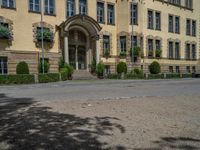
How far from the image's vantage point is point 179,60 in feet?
147

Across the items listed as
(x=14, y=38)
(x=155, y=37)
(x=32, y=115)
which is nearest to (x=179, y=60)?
(x=155, y=37)

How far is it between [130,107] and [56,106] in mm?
2559

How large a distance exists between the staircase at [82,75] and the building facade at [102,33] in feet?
4.51

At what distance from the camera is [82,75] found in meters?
31.9

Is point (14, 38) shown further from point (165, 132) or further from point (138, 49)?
point (165, 132)

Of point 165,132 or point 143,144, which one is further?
point 165,132

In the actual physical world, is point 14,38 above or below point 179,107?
above

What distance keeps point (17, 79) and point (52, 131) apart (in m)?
18.7

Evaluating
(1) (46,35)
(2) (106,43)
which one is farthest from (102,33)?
(1) (46,35)

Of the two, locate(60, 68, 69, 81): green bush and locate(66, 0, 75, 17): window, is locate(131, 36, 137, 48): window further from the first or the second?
locate(60, 68, 69, 81): green bush

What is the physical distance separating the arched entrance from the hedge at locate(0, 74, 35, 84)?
23.3ft

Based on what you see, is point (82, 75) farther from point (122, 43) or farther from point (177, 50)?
point (177, 50)

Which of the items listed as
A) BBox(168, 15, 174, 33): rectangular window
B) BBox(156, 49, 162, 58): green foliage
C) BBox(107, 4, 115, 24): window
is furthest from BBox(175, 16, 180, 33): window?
BBox(107, 4, 115, 24): window

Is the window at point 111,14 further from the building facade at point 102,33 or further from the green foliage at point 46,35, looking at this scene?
the green foliage at point 46,35
